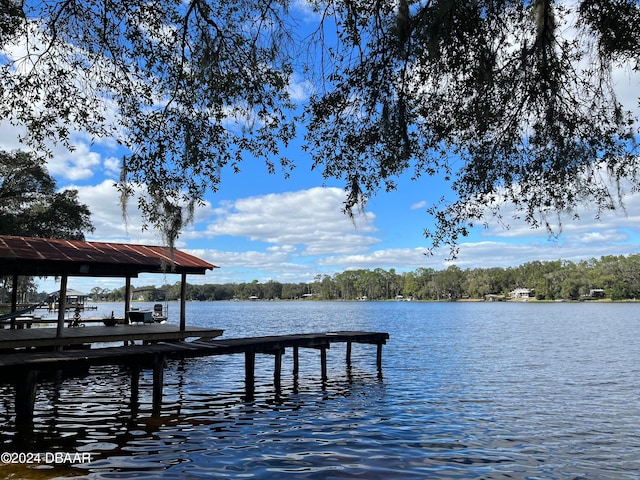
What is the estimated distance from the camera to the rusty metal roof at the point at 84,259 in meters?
14.9

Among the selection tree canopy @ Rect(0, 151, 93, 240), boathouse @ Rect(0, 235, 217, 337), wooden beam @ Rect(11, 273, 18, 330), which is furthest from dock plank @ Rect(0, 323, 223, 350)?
tree canopy @ Rect(0, 151, 93, 240)

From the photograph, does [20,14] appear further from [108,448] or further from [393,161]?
[108,448]

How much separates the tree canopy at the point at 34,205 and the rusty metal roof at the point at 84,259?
12891 mm

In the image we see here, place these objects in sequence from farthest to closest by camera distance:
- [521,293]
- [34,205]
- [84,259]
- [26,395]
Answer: [521,293]
[34,205]
[84,259]
[26,395]

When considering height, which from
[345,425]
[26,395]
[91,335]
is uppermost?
[91,335]

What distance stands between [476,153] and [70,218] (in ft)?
97.5

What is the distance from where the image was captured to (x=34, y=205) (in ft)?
98.1

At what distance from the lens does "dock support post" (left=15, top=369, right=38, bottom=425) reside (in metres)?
9.48

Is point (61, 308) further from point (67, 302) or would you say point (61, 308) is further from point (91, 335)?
point (67, 302)

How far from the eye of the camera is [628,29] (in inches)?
234

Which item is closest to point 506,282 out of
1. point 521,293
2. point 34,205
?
point 521,293

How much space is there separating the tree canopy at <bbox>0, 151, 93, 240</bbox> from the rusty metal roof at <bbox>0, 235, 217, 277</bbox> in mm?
12891

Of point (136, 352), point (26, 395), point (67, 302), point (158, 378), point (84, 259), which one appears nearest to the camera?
point (26, 395)

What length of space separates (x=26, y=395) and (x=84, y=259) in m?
6.88
